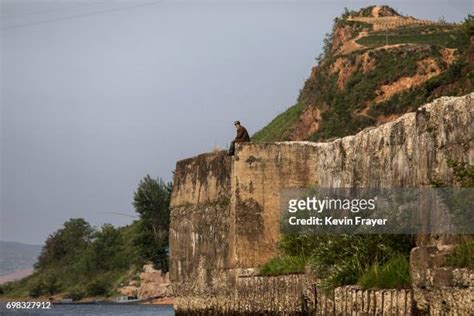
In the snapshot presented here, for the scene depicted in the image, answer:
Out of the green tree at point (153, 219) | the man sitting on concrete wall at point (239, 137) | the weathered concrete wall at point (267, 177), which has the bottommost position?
the weathered concrete wall at point (267, 177)

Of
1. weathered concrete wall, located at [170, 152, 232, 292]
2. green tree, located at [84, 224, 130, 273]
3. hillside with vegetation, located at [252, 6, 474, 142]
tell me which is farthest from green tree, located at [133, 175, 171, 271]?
weathered concrete wall, located at [170, 152, 232, 292]

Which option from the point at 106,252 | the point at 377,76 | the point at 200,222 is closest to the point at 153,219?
the point at 377,76

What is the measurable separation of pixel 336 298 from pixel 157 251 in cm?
5693

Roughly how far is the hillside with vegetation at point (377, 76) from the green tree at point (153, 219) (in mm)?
7370

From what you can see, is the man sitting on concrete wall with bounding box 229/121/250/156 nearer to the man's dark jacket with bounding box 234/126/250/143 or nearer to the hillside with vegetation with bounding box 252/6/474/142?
the man's dark jacket with bounding box 234/126/250/143

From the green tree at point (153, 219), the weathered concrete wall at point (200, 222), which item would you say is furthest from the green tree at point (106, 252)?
the weathered concrete wall at point (200, 222)

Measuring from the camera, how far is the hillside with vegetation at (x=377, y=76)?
186ft

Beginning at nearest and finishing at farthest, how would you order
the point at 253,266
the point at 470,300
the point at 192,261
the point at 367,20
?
the point at 470,300, the point at 253,266, the point at 192,261, the point at 367,20

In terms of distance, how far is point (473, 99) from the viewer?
1596 cm

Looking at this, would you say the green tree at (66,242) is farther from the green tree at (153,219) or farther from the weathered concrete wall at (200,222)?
the weathered concrete wall at (200,222)

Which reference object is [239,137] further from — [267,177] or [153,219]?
[153,219]

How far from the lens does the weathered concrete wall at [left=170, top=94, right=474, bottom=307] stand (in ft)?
56.1

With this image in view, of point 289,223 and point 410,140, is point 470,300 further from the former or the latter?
point 289,223

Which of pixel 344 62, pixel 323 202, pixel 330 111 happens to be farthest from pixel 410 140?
pixel 344 62
